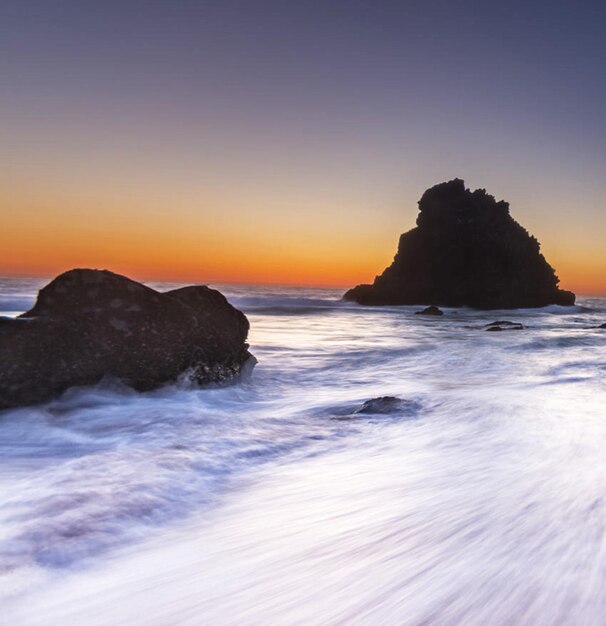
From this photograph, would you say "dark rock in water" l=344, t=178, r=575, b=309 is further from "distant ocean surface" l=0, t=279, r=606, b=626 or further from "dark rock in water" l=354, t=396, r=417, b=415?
"distant ocean surface" l=0, t=279, r=606, b=626

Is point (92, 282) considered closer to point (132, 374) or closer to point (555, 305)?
point (132, 374)

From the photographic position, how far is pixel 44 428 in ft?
10.6

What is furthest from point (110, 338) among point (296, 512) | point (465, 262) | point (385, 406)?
point (465, 262)

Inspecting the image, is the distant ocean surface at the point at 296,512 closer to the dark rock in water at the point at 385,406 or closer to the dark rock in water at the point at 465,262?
the dark rock in water at the point at 385,406

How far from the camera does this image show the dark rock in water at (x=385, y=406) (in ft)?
12.7

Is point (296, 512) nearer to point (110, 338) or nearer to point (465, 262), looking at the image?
point (110, 338)

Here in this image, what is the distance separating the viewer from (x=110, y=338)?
159 inches

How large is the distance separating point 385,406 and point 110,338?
2576mm

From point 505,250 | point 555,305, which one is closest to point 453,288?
point 505,250

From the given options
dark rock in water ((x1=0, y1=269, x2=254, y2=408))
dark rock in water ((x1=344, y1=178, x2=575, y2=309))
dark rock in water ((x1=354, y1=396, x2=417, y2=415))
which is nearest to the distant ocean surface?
dark rock in water ((x1=354, y1=396, x2=417, y2=415))

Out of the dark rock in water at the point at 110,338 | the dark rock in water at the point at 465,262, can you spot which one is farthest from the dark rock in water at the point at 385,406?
the dark rock in water at the point at 465,262

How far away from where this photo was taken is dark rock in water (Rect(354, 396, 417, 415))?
3.88 meters

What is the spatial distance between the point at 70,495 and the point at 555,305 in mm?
47413

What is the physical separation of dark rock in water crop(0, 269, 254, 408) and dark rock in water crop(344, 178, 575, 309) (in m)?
36.5
